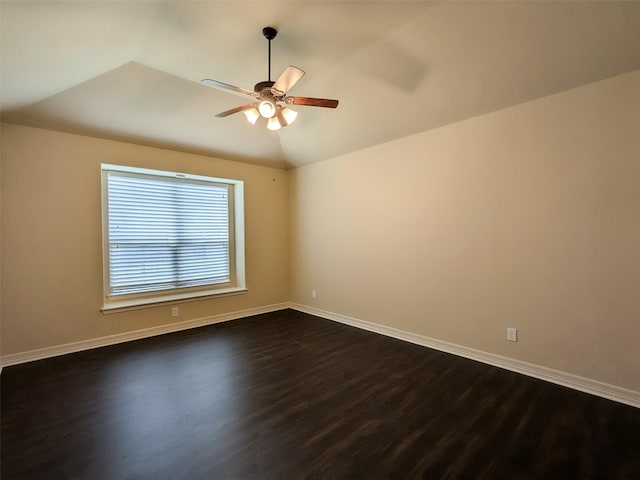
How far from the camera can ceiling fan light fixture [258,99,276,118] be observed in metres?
2.32

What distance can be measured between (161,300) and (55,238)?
1.39 m

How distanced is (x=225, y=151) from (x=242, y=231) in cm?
131

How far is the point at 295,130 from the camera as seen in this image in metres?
4.33

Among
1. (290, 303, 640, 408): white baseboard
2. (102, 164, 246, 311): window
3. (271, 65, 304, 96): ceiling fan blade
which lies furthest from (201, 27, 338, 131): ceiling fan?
(290, 303, 640, 408): white baseboard

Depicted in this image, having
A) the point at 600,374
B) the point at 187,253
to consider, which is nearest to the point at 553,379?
the point at 600,374

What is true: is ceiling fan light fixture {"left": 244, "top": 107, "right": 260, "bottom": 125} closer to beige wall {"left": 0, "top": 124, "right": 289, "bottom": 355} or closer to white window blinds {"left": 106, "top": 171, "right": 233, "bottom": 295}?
beige wall {"left": 0, "top": 124, "right": 289, "bottom": 355}

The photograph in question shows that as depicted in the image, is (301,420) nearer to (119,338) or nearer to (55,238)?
(119,338)

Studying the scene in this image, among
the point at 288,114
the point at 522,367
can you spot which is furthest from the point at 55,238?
the point at 522,367

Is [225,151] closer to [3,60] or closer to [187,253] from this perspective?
[187,253]

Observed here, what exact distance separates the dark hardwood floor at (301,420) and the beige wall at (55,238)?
0.46 m

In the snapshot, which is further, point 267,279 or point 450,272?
point 267,279

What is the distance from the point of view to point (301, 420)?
2154mm

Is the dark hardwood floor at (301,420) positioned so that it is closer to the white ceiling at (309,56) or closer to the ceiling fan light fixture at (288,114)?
the ceiling fan light fixture at (288,114)

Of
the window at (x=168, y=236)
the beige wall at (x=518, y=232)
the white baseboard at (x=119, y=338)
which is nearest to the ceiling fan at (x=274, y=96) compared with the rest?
the beige wall at (x=518, y=232)
